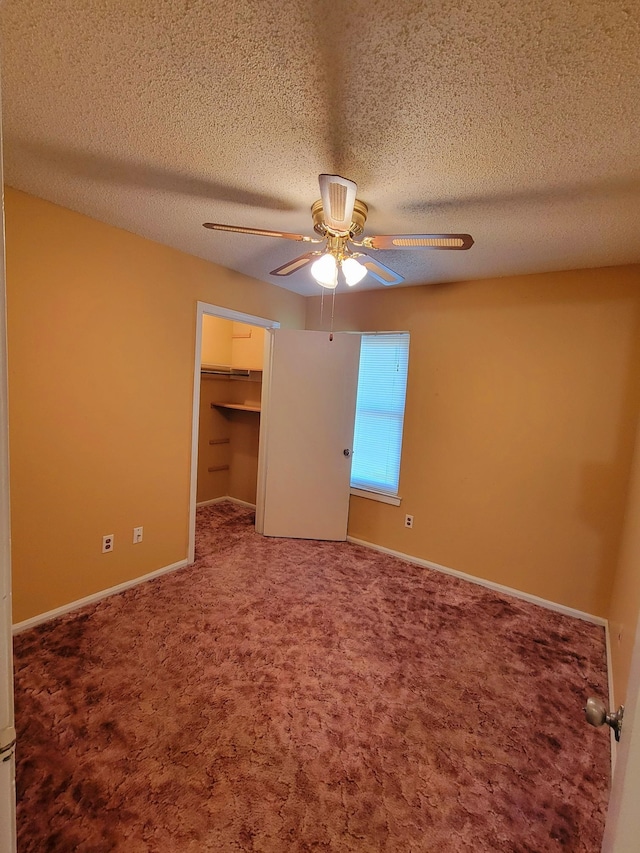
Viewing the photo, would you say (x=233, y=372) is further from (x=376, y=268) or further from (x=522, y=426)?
(x=522, y=426)

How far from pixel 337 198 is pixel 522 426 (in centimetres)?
225

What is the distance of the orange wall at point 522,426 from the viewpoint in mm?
2533

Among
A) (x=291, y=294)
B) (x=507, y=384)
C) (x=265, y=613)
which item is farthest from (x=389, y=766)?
(x=291, y=294)

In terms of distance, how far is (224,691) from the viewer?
72.2 inches

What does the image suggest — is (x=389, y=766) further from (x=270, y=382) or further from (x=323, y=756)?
(x=270, y=382)

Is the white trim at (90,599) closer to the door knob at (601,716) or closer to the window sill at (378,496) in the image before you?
the window sill at (378,496)

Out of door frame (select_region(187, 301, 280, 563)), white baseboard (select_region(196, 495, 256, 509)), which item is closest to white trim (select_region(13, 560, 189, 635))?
door frame (select_region(187, 301, 280, 563))

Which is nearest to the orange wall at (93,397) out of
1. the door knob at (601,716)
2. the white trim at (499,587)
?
the white trim at (499,587)

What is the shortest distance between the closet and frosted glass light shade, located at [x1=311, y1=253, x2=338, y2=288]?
2.44 meters

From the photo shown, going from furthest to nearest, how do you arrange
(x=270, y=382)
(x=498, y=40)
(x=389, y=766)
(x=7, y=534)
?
(x=270, y=382) < (x=389, y=766) < (x=498, y=40) < (x=7, y=534)

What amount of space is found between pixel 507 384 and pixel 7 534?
3.08 metres

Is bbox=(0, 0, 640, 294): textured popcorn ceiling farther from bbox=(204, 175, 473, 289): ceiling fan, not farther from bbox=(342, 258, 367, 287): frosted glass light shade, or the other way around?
bbox=(342, 258, 367, 287): frosted glass light shade

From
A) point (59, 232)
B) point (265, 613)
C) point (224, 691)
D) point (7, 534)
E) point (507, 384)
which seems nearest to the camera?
point (7, 534)

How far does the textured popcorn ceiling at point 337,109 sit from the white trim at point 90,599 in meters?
2.43
